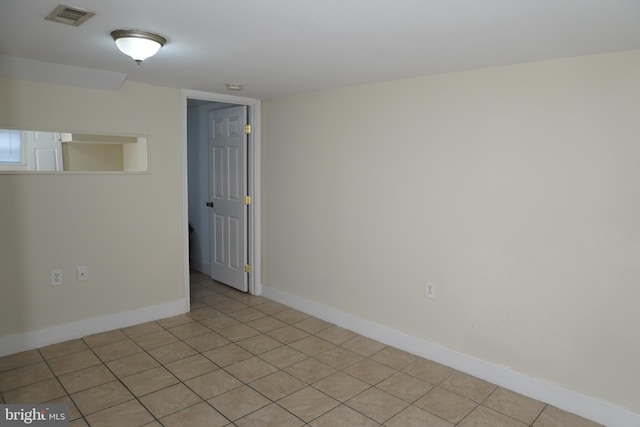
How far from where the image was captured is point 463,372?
304 cm

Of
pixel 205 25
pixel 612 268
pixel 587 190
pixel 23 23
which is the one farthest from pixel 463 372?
pixel 23 23

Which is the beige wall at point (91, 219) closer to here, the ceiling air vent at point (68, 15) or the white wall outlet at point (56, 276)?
the white wall outlet at point (56, 276)

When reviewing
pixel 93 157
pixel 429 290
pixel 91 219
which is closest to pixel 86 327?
pixel 91 219

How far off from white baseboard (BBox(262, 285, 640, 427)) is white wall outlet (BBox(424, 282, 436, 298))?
1.20 ft

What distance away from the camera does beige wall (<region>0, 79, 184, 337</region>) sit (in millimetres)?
3133

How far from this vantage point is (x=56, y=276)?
3.35 metres

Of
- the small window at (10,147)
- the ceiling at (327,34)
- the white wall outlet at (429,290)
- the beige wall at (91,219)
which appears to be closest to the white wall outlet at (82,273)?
the beige wall at (91,219)

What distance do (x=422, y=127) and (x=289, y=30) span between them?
1.42m

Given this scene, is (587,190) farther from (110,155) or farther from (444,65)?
(110,155)

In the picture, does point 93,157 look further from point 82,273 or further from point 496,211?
point 496,211

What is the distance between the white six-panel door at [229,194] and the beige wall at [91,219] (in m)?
0.80

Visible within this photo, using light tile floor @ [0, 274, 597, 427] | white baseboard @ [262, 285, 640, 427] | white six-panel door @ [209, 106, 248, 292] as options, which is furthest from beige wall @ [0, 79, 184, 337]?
white baseboard @ [262, 285, 640, 427]

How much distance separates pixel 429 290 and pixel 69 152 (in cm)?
302

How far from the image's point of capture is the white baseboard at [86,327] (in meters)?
3.18
